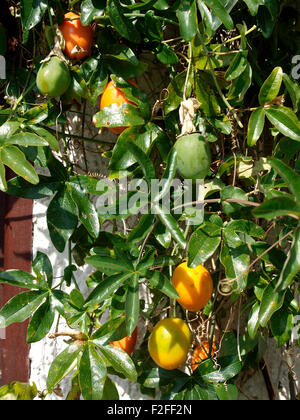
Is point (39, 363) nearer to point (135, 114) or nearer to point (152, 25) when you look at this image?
point (135, 114)

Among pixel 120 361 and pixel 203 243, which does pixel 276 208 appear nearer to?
pixel 203 243

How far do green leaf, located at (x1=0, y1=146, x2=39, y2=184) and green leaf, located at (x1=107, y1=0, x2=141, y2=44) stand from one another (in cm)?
33

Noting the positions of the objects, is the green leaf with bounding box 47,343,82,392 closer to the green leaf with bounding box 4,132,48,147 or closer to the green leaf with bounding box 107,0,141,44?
the green leaf with bounding box 4,132,48,147

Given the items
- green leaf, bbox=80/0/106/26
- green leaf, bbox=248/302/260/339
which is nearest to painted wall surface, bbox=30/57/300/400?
green leaf, bbox=80/0/106/26

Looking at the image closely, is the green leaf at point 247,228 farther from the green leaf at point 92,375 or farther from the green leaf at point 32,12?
the green leaf at point 32,12

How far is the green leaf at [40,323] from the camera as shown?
1.00m

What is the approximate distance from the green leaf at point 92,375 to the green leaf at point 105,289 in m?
0.15

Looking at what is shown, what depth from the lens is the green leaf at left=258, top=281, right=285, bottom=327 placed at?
0.84 meters

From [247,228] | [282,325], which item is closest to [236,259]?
[247,228]

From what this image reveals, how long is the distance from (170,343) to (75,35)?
Answer: 0.70 m

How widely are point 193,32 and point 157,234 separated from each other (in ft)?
1.30

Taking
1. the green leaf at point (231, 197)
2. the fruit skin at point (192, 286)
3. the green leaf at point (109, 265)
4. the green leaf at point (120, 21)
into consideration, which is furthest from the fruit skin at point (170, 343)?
the green leaf at point (120, 21)

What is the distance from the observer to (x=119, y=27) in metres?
0.98

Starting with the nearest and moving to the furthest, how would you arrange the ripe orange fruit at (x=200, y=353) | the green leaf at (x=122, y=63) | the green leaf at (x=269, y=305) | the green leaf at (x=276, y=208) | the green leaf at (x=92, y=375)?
1. the green leaf at (x=276, y=208)
2. the green leaf at (x=269, y=305)
3. the green leaf at (x=92, y=375)
4. the green leaf at (x=122, y=63)
5. the ripe orange fruit at (x=200, y=353)
